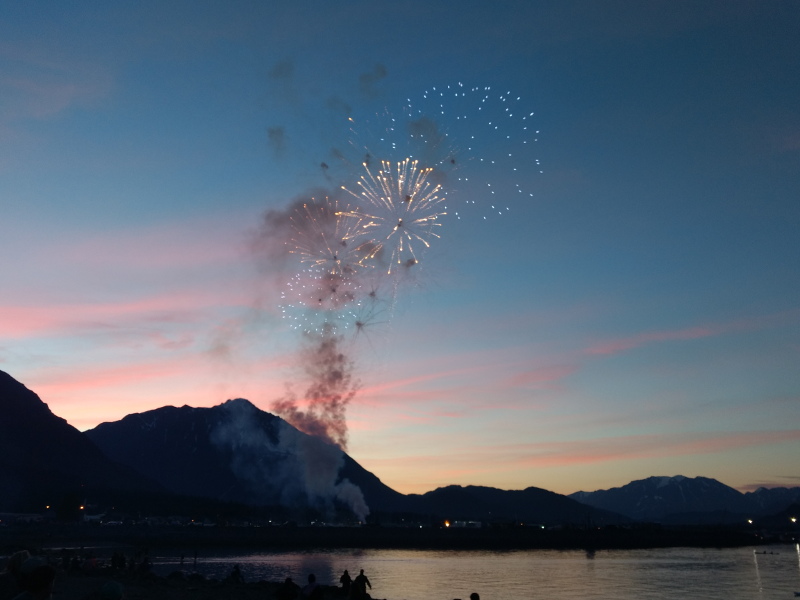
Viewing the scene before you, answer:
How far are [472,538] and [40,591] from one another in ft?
572

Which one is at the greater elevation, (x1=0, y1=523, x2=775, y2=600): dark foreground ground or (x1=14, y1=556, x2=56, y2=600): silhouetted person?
(x1=14, y1=556, x2=56, y2=600): silhouetted person

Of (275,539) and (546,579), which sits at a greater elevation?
(275,539)

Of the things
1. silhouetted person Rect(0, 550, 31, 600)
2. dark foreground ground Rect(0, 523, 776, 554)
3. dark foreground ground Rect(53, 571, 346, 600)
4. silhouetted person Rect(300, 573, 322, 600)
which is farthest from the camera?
dark foreground ground Rect(0, 523, 776, 554)

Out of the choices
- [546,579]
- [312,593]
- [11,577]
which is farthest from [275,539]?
[11,577]

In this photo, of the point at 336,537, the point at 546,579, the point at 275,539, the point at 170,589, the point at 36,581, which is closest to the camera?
the point at 36,581

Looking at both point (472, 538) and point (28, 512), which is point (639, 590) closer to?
point (472, 538)

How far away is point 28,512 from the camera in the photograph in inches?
7470

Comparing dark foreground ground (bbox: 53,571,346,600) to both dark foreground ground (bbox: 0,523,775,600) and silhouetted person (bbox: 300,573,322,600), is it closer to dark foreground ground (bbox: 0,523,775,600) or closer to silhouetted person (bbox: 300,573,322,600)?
dark foreground ground (bbox: 0,523,775,600)

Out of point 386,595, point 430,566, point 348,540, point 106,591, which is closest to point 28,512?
point 348,540

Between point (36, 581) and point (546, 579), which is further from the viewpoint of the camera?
point (546, 579)

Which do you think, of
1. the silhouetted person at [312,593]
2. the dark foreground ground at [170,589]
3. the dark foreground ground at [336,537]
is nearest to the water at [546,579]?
the dark foreground ground at [170,589]

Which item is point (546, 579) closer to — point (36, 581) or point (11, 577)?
point (11, 577)

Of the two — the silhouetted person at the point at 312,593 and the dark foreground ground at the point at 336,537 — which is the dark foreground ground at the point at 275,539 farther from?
the silhouetted person at the point at 312,593

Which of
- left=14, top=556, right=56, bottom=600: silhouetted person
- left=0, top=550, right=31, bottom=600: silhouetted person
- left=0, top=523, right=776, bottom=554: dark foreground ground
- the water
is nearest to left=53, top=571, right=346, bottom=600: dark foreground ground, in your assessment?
the water
